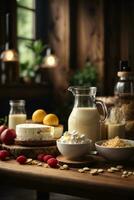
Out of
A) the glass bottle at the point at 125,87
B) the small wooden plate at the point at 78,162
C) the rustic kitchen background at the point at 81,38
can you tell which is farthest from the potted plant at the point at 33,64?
the small wooden plate at the point at 78,162

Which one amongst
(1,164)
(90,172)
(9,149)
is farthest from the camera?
(9,149)

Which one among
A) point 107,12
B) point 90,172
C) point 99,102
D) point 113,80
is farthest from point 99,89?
point 90,172

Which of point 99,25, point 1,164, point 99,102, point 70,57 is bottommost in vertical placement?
point 1,164

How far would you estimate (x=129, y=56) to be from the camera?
20.4ft

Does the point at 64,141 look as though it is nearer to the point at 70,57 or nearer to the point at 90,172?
the point at 90,172

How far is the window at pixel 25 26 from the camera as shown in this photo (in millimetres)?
5805

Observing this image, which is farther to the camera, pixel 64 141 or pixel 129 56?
pixel 129 56

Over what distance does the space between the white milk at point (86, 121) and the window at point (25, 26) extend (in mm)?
4123

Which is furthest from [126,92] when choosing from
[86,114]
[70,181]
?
[70,181]

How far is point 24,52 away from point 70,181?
15.5 ft

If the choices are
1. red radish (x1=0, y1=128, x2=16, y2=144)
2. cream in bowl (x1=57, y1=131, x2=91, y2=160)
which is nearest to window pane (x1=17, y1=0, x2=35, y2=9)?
red radish (x1=0, y1=128, x2=16, y2=144)

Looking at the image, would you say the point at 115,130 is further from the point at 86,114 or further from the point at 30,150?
the point at 30,150

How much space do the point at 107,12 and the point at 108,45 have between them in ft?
1.73

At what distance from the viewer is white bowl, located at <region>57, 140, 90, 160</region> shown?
158 cm
